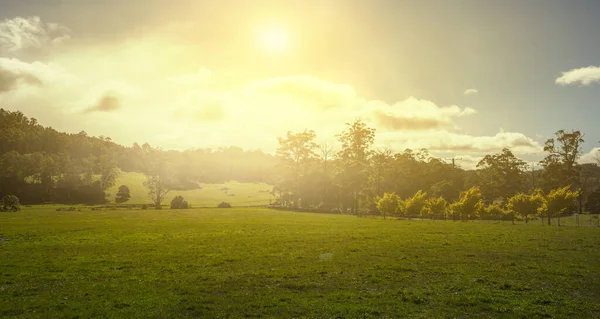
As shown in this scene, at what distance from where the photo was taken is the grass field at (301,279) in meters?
16.9

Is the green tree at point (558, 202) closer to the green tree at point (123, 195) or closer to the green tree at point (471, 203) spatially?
the green tree at point (471, 203)

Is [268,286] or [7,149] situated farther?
[7,149]

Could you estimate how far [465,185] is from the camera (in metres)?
131

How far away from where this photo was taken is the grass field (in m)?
16.9

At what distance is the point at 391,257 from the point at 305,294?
1292cm

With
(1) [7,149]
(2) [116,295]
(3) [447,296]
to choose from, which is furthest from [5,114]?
(3) [447,296]

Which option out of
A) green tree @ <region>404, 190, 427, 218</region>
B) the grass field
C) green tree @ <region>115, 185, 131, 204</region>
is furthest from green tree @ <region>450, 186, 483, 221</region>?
green tree @ <region>115, 185, 131, 204</region>

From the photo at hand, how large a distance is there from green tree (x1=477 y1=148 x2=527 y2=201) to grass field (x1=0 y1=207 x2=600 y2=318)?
83939mm

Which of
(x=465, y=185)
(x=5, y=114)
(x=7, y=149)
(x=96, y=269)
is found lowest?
(x=96, y=269)

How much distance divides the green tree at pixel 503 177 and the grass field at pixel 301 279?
8394cm

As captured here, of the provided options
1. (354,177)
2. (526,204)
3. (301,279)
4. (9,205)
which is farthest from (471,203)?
(9,205)

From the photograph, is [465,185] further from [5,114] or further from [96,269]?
[5,114]

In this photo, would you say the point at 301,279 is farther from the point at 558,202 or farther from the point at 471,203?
the point at 558,202

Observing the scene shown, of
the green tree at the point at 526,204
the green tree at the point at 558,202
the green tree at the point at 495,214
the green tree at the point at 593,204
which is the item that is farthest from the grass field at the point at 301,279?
the green tree at the point at 593,204
